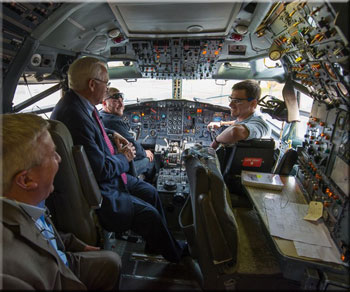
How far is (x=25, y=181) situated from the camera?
92cm

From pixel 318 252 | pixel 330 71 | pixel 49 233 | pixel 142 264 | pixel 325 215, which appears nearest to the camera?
pixel 318 252

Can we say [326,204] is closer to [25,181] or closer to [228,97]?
[228,97]

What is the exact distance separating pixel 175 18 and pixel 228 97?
38.6 inches

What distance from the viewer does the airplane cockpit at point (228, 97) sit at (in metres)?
1.13

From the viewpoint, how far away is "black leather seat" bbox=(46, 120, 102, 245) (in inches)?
49.0

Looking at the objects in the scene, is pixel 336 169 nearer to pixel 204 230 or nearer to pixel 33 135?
pixel 204 230

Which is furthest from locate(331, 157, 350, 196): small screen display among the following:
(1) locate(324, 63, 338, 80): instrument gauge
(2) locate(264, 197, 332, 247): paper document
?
(1) locate(324, 63, 338, 80): instrument gauge

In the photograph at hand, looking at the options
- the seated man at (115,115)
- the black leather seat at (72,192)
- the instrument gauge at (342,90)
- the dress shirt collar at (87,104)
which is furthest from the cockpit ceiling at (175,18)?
the black leather seat at (72,192)

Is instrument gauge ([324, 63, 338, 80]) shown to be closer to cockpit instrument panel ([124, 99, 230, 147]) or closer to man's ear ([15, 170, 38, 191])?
man's ear ([15, 170, 38, 191])

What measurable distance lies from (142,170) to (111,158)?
4.16 ft

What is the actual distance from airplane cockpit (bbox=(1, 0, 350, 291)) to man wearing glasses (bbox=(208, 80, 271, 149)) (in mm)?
99

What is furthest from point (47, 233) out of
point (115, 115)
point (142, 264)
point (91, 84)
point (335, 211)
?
point (115, 115)

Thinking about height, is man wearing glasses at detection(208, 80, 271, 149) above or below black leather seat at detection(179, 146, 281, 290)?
above

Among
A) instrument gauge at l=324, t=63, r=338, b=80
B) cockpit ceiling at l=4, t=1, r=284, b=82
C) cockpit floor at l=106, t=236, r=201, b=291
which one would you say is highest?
cockpit ceiling at l=4, t=1, r=284, b=82
